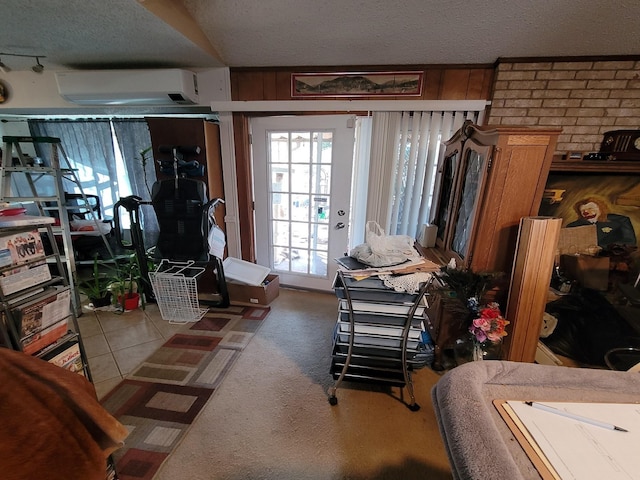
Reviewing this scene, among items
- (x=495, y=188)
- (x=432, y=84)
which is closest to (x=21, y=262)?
(x=495, y=188)

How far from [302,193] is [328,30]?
1.34m

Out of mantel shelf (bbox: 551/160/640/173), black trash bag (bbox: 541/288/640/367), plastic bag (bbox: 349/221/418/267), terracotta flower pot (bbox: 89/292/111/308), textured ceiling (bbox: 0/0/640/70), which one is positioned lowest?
terracotta flower pot (bbox: 89/292/111/308)

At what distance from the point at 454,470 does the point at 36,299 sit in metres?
1.43

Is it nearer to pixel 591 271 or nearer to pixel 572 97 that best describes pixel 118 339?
pixel 591 271

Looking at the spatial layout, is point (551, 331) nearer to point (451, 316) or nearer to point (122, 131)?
point (451, 316)

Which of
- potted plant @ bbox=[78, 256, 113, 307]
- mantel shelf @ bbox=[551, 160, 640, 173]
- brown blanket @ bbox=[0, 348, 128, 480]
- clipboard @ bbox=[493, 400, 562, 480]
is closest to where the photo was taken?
clipboard @ bbox=[493, 400, 562, 480]

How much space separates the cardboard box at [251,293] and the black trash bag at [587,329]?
2241mm

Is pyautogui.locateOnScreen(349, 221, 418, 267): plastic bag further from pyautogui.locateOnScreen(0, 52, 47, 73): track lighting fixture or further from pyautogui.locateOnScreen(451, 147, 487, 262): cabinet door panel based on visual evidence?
pyautogui.locateOnScreen(0, 52, 47, 73): track lighting fixture

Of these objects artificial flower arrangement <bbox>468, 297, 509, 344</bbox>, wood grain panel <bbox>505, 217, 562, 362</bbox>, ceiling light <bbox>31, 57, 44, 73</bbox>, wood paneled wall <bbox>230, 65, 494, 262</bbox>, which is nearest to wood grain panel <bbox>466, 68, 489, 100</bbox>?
wood paneled wall <bbox>230, 65, 494, 262</bbox>

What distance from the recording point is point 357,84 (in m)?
2.34

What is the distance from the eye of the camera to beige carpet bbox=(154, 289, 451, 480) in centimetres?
118

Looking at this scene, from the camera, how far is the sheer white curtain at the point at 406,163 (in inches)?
89.8

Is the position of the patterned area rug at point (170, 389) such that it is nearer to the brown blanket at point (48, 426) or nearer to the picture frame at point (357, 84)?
the brown blanket at point (48, 426)

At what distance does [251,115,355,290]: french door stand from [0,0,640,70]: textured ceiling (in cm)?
57
